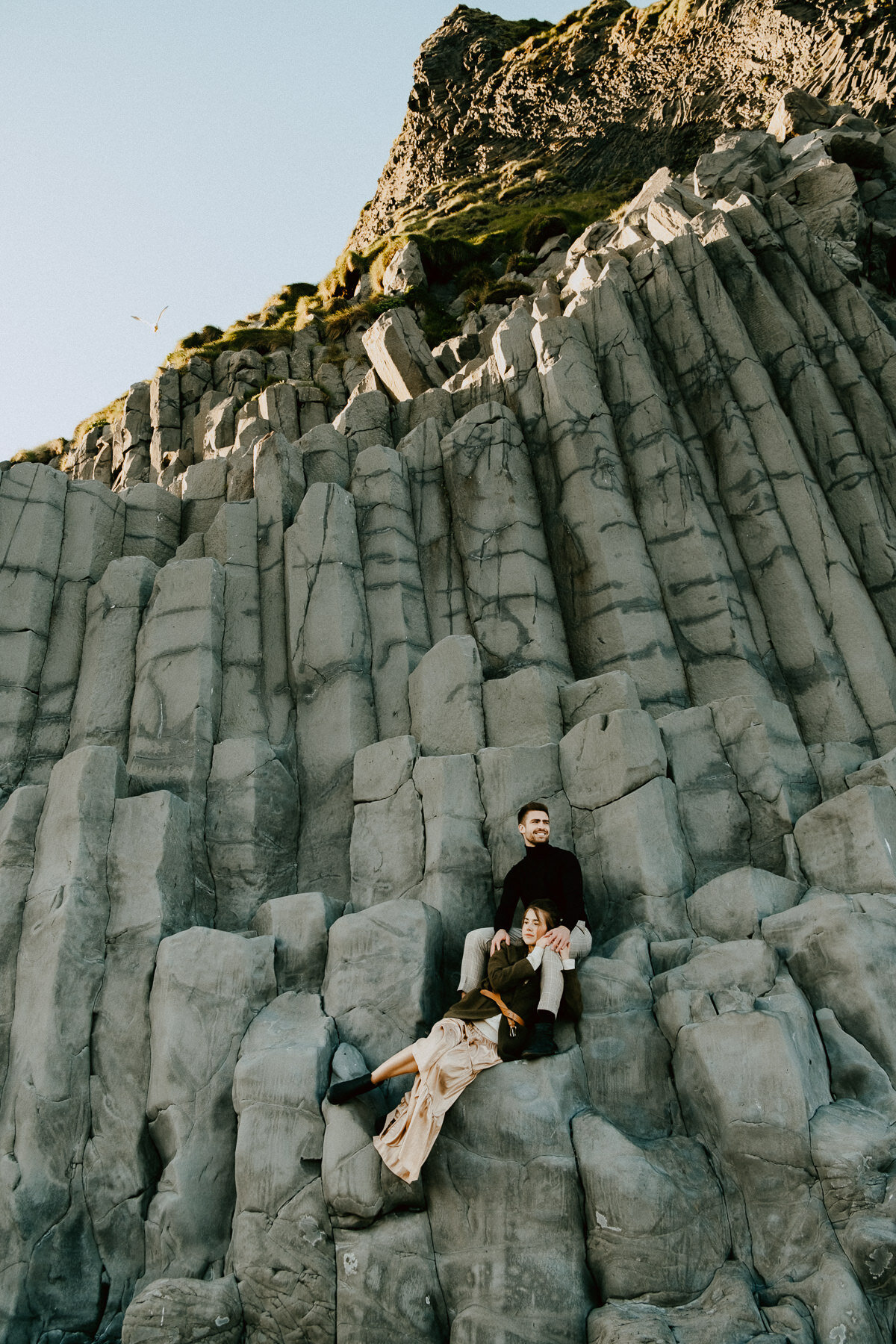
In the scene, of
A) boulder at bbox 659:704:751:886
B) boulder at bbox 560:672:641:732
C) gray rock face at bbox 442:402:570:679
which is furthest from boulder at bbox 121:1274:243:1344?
gray rock face at bbox 442:402:570:679

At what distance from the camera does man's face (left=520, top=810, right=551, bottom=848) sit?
979 cm

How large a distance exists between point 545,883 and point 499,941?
36.4 inches

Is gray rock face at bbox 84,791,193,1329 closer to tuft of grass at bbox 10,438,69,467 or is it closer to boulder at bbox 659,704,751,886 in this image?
boulder at bbox 659,704,751,886

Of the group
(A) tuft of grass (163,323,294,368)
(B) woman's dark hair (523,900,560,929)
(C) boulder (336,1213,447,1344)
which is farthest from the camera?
(A) tuft of grass (163,323,294,368)

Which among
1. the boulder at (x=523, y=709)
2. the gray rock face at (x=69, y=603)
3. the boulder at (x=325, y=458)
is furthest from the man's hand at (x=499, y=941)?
the boulder at (x=325, y=458)

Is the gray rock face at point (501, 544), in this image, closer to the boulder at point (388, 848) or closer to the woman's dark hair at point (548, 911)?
the boulder at point (388, 848)

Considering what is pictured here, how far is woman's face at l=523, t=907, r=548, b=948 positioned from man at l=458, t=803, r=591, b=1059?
0.42 feet

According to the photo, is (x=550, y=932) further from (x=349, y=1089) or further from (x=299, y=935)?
(x=299, y=935)

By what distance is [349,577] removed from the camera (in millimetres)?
14234

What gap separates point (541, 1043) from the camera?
8.08 meters

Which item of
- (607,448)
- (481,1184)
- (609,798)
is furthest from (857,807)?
(607,448)

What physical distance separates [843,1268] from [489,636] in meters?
8.74

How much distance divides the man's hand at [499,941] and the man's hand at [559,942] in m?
0.38

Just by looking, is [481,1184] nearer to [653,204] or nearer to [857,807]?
[857,807]
